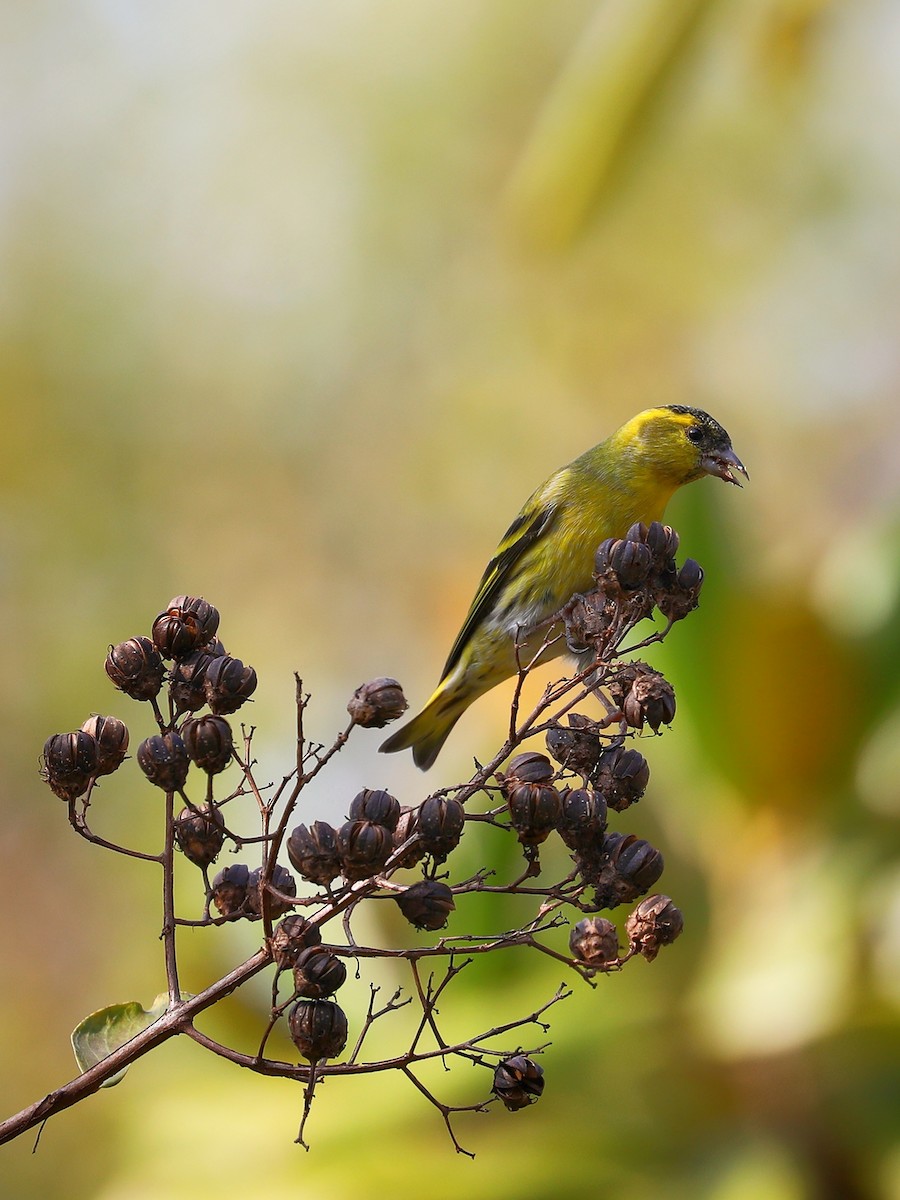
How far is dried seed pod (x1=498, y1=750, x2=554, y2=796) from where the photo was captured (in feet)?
5.89

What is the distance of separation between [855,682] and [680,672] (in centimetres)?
68

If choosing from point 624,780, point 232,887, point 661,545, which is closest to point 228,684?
point 232,887

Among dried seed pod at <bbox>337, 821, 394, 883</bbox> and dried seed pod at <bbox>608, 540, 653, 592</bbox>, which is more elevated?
dried seed pod at <bbox>608, 540, 653, 592</bbox>

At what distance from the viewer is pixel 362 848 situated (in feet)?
5.24

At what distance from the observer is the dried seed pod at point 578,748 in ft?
6.71

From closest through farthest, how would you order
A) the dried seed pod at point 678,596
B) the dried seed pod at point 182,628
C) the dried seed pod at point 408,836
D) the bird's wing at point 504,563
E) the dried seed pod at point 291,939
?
the dried seed pod at point 291,939, the dried seed pod at point 408,836, the dried seed pod at point 182,628, the dried seed pod at point 678,596, the bird's wing at point 504,563

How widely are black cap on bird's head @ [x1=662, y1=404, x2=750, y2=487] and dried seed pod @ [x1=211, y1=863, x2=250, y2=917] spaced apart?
239 centimetres

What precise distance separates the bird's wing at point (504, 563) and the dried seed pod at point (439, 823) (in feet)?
7.63

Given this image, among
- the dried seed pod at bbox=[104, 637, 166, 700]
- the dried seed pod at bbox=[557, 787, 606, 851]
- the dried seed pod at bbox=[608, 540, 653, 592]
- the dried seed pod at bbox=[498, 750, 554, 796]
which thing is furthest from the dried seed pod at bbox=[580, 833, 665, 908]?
the dried seed pod at bbox=[104, 637, 166, 700]

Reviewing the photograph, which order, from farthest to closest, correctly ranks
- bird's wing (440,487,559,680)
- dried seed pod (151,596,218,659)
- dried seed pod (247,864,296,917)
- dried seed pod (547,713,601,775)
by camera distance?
1. bird's wing (440,487,559,680)
2. dried seed pod (547,713,601,775)
3. dried seed pod (151,596,218,659)
4. dried seed pod (247,864,296,917)

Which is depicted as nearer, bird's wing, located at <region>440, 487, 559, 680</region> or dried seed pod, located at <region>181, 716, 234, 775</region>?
dried seed pod, located at <region>181, 716, 234, 775</region>

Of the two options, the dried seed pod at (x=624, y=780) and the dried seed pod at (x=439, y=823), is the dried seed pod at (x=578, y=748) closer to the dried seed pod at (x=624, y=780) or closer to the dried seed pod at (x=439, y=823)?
the dried seed pod at (x=624, y=780)

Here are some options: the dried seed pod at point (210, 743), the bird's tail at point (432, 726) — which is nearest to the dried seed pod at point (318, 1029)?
the dried seed pod at point (210, 743)

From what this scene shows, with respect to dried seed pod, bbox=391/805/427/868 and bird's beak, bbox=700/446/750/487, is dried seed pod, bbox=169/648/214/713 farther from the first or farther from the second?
bird's beak, bbox=700/446/750/487
